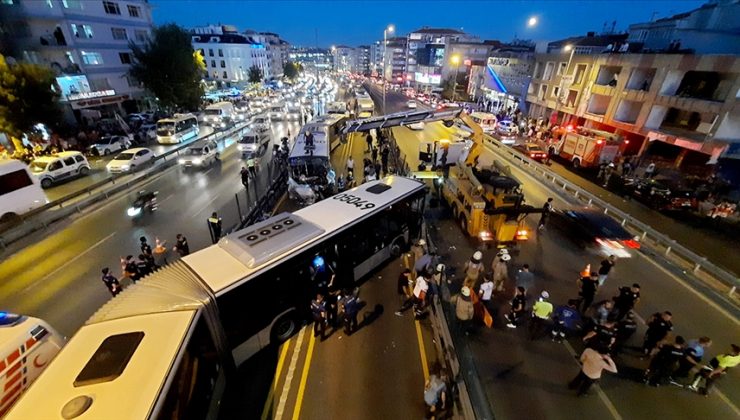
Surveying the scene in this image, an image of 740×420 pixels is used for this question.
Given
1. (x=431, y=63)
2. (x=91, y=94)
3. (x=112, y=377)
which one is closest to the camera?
(x=112, y=377)

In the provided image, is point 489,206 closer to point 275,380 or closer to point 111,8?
point 275,380

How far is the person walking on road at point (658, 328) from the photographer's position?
7.88 metres

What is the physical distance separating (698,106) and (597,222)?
20.7 m

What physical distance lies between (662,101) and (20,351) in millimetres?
41864

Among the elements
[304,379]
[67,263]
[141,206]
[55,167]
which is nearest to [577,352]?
[304,379]

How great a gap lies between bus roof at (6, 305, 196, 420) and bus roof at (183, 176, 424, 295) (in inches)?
61.1

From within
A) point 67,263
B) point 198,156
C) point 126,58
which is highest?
point 126,58

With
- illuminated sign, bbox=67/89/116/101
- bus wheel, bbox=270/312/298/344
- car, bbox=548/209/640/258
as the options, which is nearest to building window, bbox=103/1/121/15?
illuminated sign, bbox=67/89/116/101

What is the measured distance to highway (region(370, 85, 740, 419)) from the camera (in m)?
7.46

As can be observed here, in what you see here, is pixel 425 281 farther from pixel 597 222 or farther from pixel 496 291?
pixel 597 222

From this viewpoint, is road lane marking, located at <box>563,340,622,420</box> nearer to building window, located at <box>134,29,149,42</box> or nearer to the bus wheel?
the bus wheel

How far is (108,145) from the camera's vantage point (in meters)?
28.8

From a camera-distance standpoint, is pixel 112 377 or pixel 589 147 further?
pixel 589 147

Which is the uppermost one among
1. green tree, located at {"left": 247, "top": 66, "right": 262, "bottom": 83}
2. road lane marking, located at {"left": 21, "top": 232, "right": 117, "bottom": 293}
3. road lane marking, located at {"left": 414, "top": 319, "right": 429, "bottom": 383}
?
green tree, located at {"left": 247, "top": 66, "right": 262, "bottom": 83}
